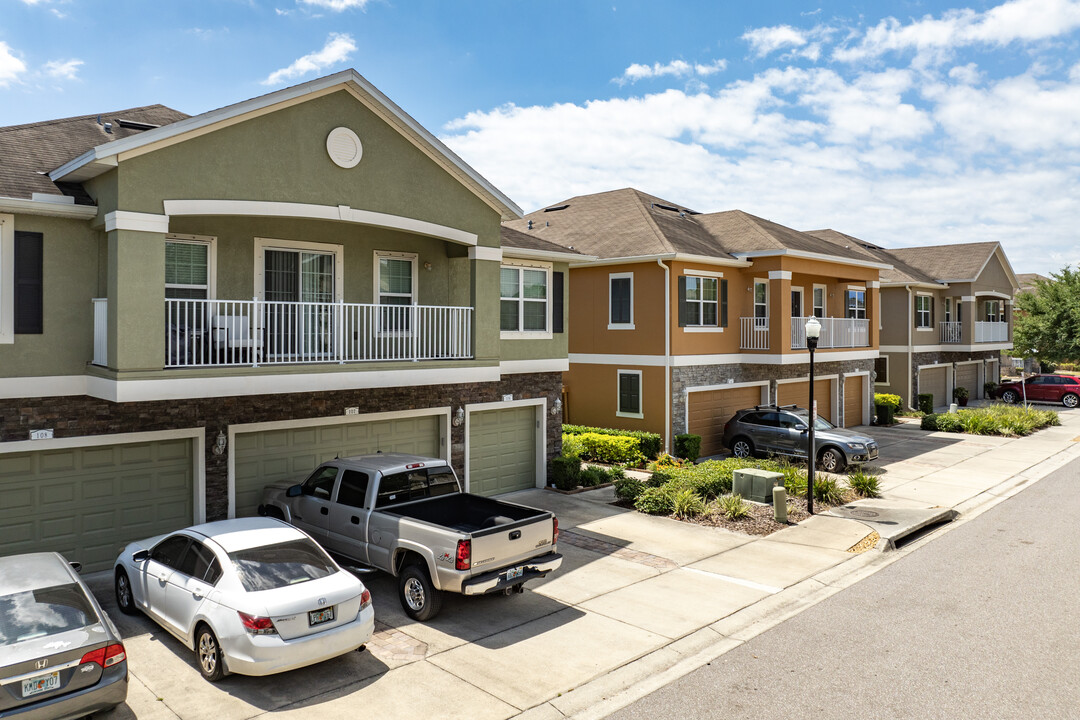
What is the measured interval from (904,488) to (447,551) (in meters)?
13.5

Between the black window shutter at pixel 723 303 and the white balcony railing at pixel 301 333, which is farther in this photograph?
the black window shutter at pixel 723 303

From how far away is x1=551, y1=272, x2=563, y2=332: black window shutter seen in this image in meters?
17.9

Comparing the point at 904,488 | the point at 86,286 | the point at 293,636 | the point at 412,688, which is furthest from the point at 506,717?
the point at 904,488

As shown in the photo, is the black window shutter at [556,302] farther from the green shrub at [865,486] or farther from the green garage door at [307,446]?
the green shrub at [865,486]

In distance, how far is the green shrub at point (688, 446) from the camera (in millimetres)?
20828

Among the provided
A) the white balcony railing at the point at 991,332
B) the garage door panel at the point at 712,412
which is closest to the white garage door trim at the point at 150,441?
the garage door panel at the point at 712,412

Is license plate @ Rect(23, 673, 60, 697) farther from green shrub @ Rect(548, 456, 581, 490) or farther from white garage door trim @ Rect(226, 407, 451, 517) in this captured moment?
green shrub @ Rect(548, 456, 581, 490)

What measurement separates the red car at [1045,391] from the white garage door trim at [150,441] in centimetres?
3972

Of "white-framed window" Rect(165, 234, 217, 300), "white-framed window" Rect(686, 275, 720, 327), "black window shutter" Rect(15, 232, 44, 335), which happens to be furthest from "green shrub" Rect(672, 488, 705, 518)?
"black window shutter" Rect(15, 232, 44, 335)

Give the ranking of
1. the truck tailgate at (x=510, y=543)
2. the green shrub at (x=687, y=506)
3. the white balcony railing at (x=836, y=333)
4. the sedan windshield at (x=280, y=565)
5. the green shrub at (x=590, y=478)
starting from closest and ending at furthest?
the sedan windshield at (x=280, y=565) → the truck tailgate at (x=510, y=543) → the green shrub at (x=687, y=506) → the green shrub at (x=590, y=478) → the white balcony railing at (x=836, y=333)

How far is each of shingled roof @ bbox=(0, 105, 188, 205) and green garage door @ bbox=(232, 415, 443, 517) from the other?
4.77 m

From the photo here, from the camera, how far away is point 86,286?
11273mm

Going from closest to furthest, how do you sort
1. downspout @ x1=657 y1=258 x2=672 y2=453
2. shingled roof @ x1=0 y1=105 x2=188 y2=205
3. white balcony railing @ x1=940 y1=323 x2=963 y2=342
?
1. shingled roof @ x1=0 y1=105 x2=188 y2=205
2. downspout @ x1=657 y1=258 x2=672 y2=453
3. white balcony railing @ x1=940 y1=323 x2=963 y2=342

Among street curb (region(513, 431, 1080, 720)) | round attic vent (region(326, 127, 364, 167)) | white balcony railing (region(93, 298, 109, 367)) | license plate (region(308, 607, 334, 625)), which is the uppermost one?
round attic vent (region(326, 127, 364, 167))
